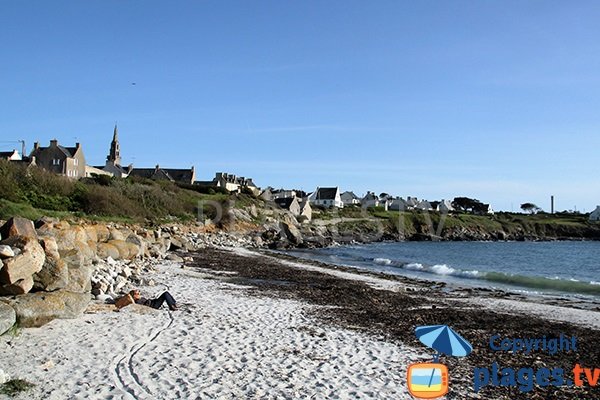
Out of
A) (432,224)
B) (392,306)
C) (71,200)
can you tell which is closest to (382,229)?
(432,224)

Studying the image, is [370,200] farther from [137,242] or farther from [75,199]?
[137,242]

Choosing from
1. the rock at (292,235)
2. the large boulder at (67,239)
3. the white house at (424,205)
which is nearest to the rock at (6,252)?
the large boulder at (67,239)

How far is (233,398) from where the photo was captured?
23.2 feet

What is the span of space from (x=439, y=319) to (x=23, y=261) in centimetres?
1094

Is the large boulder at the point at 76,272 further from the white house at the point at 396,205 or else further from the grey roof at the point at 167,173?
the white house at the point at 396,205

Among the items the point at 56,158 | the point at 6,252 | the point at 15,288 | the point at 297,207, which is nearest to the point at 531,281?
the point at 15,288

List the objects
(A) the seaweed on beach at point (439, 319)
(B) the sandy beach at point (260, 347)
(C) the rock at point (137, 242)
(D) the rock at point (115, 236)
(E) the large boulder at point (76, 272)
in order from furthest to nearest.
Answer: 1. (C) the rock at point (137, 242)
2. (D) the rock at point (115, 236)
3. (E) the large boulder at point (76, 272)
4. (A) the seaweed on beach at point (439, 319)
5. (B) the sandy beach at point (260, 347)

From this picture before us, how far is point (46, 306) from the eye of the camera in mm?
9984

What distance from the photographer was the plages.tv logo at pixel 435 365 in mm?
7043

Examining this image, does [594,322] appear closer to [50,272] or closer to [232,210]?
[50,272]

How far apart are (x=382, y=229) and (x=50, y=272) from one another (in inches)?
3446

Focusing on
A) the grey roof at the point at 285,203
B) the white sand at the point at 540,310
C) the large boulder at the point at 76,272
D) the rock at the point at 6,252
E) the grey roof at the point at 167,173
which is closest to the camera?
the rock at the point at 6,252

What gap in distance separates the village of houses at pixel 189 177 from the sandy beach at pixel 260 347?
34.3m

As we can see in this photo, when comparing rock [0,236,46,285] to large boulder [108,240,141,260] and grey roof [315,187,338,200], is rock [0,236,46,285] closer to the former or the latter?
large boulder [108,240,141,260]
